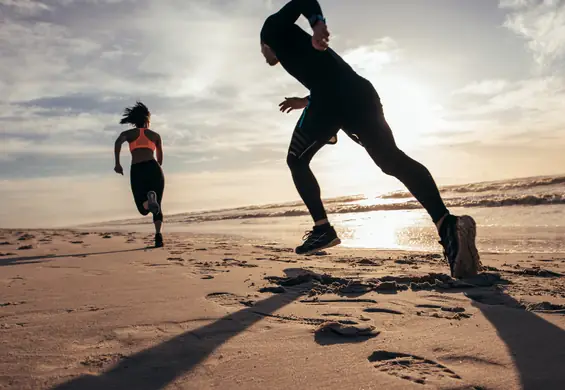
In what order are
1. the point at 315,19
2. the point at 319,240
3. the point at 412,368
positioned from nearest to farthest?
the point at 412,368 → the point at 315,19 → the point at 319,240

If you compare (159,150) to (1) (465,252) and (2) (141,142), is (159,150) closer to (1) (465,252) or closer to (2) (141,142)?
(2) (141,142)

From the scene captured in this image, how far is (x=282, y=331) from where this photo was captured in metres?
1.68

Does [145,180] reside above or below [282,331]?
above

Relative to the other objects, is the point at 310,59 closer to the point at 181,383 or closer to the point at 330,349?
the point at 330,349

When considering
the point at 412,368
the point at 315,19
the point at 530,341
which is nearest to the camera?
the point at 412,368

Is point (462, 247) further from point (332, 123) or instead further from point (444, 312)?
point (332, 123)

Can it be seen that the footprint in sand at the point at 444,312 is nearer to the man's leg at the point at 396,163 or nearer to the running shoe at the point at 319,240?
the man's leg at the point at 396,163

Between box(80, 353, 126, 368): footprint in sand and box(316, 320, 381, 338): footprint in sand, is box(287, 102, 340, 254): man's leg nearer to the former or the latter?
box(316, 320, 381, 338): footprint in sand

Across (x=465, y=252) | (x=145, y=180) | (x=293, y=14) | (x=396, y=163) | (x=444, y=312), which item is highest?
(x=293, y=14)

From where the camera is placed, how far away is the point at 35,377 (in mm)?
1215

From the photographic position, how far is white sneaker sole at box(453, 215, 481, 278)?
2432mm

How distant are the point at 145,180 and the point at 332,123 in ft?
13.7

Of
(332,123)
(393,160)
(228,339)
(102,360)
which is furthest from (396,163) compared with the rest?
(102,360)

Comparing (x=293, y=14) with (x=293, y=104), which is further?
(x=293, y=104)
